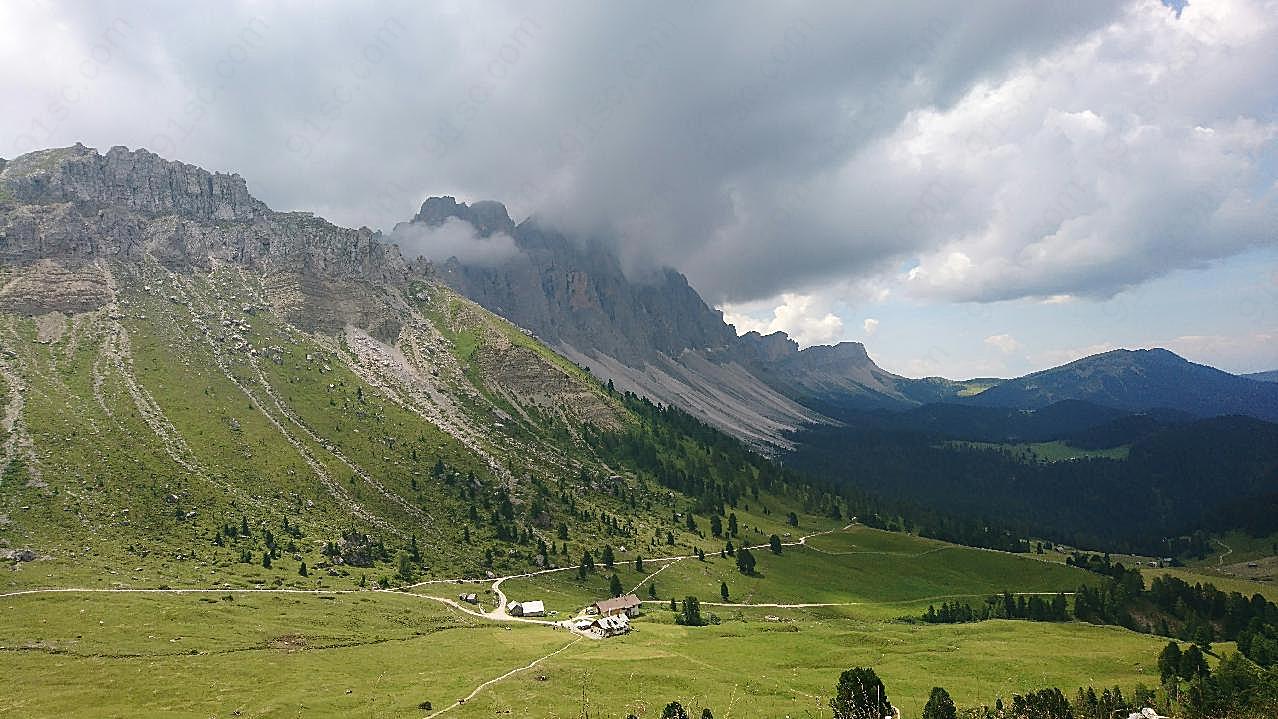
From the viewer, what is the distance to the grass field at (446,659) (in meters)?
57.5

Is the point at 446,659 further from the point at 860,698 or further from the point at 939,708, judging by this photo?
the point at 939,708

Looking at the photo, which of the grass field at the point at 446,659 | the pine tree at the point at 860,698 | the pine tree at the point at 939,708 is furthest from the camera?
the grass field at the point at 446,659

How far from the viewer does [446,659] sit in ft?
240

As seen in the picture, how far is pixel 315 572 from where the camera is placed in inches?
4811

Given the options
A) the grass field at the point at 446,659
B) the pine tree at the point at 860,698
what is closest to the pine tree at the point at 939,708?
the pine tree at the point at 860,698

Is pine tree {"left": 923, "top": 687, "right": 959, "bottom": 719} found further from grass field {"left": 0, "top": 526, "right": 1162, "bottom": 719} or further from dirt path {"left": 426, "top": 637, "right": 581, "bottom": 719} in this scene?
dirt path {"left": 426, "top": 637, "right": 581, "bottom": 719}

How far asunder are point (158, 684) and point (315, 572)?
6689cm

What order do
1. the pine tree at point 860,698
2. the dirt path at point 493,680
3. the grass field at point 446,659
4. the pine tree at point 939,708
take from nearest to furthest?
the pine tree at point 939,708 → the pine tree at point 860,698 → the dirt path at point 493,680 → the grass field at point 446,659

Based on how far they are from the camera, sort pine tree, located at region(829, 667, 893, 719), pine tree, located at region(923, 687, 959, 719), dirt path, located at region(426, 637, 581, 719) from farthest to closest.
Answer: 1. dirt path, located at region(426, 637, 581, 719)
2. pine tree, located at region(829, 667, 893, 719)
3. pine tree, located at region(923, 687, 959, 719)

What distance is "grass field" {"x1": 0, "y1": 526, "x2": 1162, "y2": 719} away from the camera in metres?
57.5

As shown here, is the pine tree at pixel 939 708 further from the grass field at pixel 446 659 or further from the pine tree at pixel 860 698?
the grass field at pixel 446 659

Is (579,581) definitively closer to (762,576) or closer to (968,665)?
(762,576)

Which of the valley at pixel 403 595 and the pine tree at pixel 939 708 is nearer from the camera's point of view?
the pine tree at pixel 939 708

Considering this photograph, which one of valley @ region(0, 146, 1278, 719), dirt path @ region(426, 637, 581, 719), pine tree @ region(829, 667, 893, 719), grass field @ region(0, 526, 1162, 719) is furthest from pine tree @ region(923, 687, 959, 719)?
dirt path @ region(426, 637, 581, 719)
